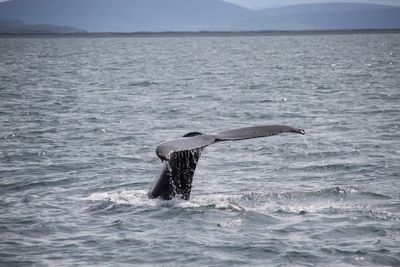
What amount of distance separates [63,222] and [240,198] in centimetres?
332

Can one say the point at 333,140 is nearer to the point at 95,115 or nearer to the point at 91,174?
the point at 91,174

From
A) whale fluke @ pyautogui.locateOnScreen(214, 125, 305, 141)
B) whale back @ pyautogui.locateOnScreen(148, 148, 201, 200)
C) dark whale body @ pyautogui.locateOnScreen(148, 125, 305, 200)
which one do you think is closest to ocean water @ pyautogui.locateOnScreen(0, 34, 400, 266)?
whale back @ pyautogui.locateOnScreen(148, 148, 201, 200)

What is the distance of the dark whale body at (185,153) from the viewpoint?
878cm

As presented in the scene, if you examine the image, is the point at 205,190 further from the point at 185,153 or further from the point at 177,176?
the point at 185,153

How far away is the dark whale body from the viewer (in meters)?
8.78

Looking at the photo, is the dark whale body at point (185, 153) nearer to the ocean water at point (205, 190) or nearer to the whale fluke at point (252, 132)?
the whale fluke at point (252, 132)

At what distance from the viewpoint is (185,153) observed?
1067 centimetres

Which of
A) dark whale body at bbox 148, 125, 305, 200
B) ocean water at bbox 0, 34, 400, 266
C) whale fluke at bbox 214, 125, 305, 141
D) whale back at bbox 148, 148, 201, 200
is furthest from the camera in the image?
whale back at bbox 148, 148, 201, 200

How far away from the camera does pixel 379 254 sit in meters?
9.50

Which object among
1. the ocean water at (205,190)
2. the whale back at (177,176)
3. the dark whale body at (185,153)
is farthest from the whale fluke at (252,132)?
the ocean water at (205,190)

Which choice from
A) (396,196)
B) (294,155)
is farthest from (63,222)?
(294,155)

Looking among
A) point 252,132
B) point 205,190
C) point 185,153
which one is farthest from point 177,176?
point 205,190

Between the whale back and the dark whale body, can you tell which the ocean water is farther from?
the dark whale body

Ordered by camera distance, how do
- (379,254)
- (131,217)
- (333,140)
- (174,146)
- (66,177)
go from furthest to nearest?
(333,140) < (66,177) < (131,217) < (379,254) < (174,146)
